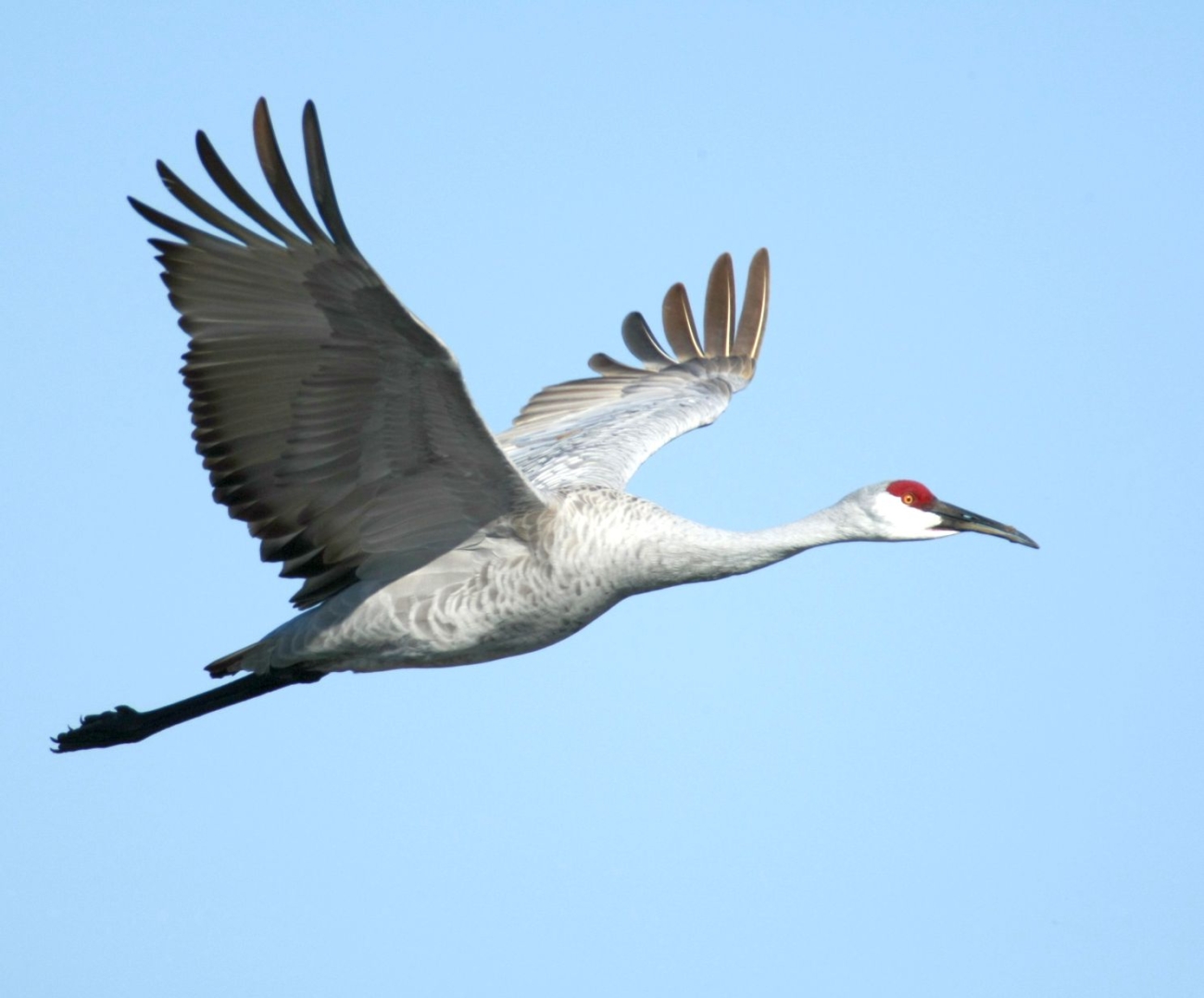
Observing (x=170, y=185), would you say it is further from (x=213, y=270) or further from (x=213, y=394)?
(x=213, y=394)

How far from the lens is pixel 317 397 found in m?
7.87

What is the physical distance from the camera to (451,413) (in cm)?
777

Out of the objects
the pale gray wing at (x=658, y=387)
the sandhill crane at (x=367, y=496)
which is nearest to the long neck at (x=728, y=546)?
the sandhill crane at (x=367, y=496)

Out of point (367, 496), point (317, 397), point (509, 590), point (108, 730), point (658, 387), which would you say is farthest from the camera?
point (658, 387)

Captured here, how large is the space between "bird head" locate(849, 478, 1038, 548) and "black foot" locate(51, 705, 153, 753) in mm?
4198

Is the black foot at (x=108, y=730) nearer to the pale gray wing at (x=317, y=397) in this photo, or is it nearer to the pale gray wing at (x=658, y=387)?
the pale gray wing at (x=317, y=397)

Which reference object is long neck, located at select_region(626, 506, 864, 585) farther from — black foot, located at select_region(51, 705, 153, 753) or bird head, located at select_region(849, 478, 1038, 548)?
black foot, located at select_region(51, 705, 153, 753)

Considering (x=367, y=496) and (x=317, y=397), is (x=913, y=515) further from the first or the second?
(x=317, y=397)

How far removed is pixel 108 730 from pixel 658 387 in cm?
432

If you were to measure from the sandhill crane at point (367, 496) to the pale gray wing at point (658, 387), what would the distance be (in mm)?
903

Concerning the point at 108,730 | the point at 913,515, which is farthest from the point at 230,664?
the point at 913,515

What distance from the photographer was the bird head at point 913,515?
8.77m

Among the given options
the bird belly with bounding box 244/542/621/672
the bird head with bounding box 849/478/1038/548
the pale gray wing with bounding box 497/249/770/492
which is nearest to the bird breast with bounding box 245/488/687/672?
the bird belly with bounding box 244/542/621/672

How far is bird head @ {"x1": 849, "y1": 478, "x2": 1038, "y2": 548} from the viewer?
8.77 metres
